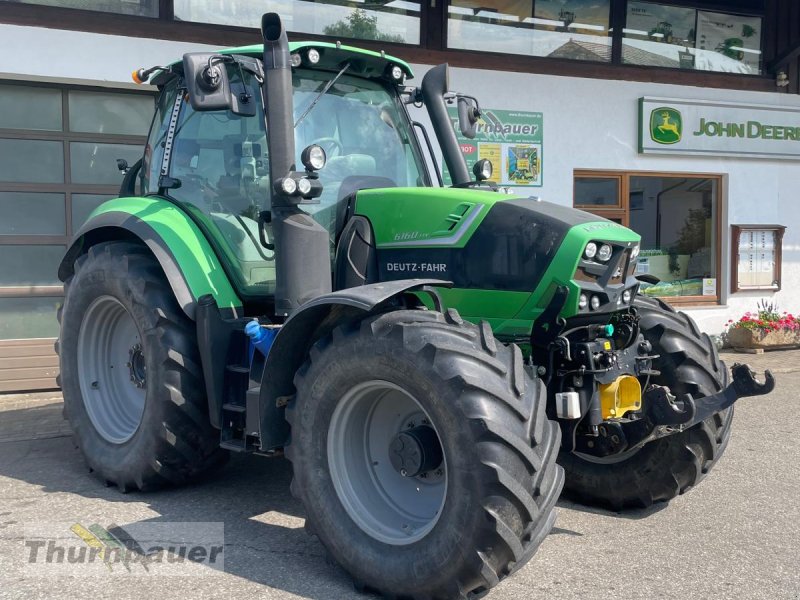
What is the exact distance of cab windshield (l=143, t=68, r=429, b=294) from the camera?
14.3 feet

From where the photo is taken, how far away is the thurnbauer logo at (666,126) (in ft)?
32.6

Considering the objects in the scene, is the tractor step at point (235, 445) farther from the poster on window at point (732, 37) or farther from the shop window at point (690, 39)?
the poster on window at point (732, 37)

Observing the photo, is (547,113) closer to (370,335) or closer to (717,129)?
(717,129)

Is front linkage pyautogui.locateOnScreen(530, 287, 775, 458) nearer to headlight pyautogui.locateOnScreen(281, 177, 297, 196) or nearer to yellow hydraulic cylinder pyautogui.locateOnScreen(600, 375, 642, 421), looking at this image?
yellow hydraulic cylinder pyautogui.locateOnScreen(600, 375, 642, 421)

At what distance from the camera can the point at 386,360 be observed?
3258mm

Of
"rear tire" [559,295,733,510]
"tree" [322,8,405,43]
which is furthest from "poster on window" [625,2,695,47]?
"rear tire" [559,295,733,510]

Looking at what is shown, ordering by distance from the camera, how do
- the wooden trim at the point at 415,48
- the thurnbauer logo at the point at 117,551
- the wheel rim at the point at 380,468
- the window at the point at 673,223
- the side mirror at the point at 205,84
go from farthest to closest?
the window at the point at 673,223, the wooden trim at the point at 415,48, the side mirror at the point at 205,84, the thurnbauer logo at the point at 117,551, the wheel rim at the point at 380,468

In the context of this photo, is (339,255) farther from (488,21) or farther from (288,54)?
(488,21)

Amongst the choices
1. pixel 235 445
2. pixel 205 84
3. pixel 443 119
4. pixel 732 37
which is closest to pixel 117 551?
pixel 235 445

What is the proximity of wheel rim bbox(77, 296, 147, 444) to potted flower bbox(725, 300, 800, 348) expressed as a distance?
7.72m

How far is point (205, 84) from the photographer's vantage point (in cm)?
387

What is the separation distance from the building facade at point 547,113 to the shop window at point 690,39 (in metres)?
0.02

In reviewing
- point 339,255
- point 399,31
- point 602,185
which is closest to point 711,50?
point 602,185

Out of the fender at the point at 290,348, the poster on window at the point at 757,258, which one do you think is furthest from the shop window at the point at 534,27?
the fender at the point at 290,348
